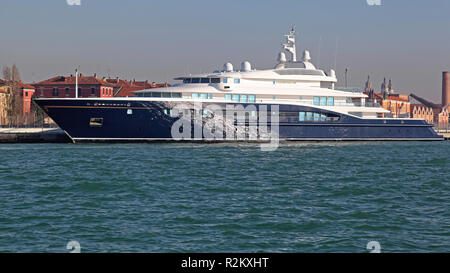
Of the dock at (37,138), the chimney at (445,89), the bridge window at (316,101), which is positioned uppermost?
the chimney at (445,89)

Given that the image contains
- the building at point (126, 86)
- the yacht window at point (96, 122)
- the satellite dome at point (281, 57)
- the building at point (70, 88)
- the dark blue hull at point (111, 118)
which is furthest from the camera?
the building at point (126, 86)

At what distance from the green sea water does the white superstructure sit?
409 inches

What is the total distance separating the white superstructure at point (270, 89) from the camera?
3791 cm

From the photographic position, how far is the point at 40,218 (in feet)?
41.7

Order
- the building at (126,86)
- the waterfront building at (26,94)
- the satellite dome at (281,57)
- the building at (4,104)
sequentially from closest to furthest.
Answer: the satellite dome at (281,57) → the building at (4,104) → the waterfront building at (26,94) → the building at (126,86)

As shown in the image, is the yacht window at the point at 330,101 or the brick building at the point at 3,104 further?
the brick building at the point at 3,104

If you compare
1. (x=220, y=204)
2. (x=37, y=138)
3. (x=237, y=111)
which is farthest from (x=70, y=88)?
(x=220, y=204)

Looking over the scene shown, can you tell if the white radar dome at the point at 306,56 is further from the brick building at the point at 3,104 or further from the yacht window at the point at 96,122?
the brick building at the point at 3,104

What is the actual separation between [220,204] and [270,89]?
2556cm

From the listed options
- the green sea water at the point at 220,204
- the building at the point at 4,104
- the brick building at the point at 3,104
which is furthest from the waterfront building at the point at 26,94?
the green sea water at the point at 220,204

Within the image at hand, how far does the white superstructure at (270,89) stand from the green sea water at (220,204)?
1040 cm

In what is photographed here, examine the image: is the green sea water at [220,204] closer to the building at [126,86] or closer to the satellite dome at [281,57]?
the satellite dome at [281,57]

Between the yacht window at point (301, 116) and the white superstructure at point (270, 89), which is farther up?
the white superstructure at point (270, 89)
